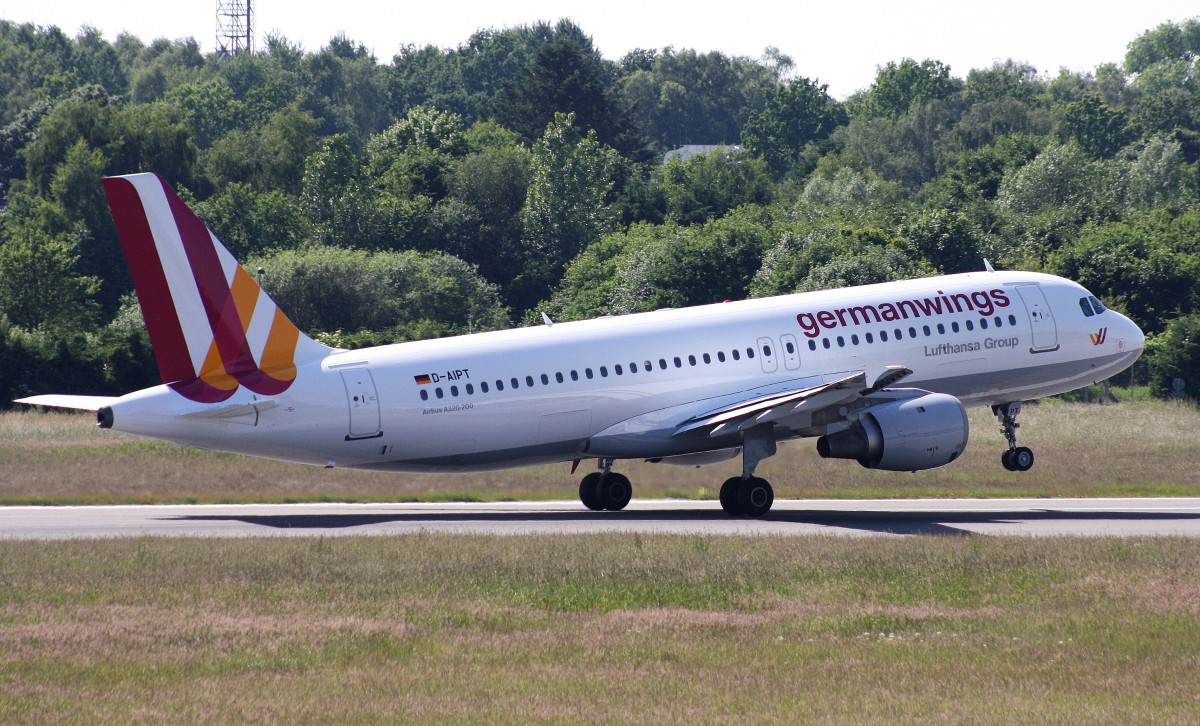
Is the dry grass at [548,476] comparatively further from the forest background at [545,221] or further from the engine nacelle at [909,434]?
the forest background at [545,221]

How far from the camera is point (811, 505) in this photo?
135 feet

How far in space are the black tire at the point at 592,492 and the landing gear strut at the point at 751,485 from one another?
3511 millimetres

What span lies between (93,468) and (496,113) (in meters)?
122

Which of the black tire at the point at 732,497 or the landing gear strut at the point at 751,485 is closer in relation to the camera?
the landing gear strut at the point at 751,485

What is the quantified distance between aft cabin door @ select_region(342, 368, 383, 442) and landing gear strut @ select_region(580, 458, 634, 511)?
251 inches

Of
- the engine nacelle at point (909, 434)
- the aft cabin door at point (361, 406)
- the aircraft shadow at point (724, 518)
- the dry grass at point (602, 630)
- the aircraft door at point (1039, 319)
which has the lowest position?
the dry grass at point (602, 630)

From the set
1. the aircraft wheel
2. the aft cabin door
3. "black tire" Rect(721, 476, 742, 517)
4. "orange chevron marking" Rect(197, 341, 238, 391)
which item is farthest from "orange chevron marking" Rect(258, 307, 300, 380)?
"black tire" Rect(721, 476, 742, 517)

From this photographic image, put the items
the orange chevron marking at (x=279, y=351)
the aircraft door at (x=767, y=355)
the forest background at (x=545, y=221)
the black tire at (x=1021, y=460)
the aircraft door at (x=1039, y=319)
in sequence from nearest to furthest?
1. the orange chevron marking at (x=279, y=351)
2. the aircraft door at (x=767, y=355)
3. the black tire at (x=1021, y=460)
4. the aircraft door at (x=1039, y=319)
5. the forest background at (x=545, y=221)

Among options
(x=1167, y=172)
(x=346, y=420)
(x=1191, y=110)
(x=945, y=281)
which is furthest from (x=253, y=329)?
(x=1191, y=110)

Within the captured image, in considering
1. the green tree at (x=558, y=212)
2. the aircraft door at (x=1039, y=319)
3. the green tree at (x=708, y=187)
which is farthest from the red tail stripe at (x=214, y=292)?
the green tree at (x=708, y=187)

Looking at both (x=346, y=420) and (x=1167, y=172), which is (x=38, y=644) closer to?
(x=346, y=420)

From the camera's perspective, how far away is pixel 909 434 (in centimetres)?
3578

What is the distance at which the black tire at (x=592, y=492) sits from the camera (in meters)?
39.3

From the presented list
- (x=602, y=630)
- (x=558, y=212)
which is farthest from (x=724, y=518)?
(x=558, y=212)
